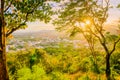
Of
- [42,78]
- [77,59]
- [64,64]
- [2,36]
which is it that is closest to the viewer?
[2,36]

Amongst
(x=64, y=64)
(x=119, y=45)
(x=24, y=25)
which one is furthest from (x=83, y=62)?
(x=24, y=25)

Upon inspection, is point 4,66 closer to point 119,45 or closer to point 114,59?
point 119,45

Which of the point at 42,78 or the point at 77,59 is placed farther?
the point at 77,59

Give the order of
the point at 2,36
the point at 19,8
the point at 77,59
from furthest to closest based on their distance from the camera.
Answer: the point at 77,59 < the point at 19,8 < the point at 2,36

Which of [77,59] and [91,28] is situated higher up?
[91,28]

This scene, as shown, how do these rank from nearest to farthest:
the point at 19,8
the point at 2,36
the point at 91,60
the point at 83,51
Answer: the point at 2,36 < the point at 19,8 < the point at 91,60 < the point at 83,51

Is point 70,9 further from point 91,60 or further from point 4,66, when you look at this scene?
point 4,66

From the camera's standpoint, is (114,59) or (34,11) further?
(114,59)

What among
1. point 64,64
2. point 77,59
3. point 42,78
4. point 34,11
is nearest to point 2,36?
point 34,11

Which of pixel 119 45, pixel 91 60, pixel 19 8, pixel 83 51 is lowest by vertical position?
pixel 83 51
